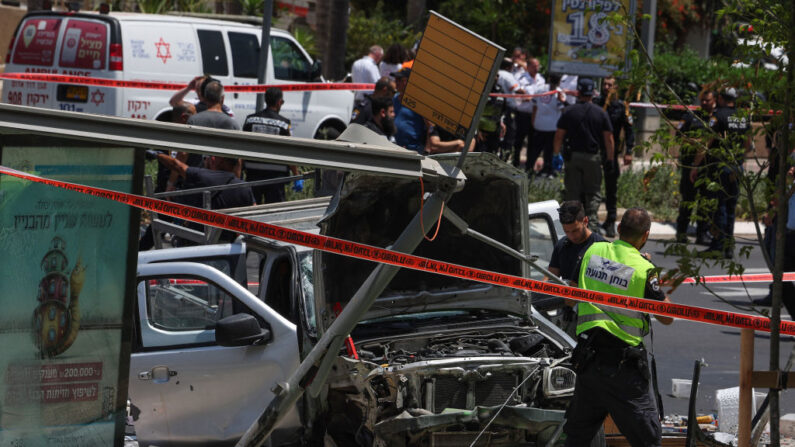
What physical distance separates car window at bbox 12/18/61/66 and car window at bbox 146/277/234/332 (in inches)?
375

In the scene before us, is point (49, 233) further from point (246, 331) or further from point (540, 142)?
point (540, 142)

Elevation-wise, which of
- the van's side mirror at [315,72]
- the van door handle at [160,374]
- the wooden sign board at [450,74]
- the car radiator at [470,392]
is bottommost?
the van door handle at [160,374]

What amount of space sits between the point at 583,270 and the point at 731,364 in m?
4.43

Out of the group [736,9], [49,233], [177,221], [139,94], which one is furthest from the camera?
[139,94]

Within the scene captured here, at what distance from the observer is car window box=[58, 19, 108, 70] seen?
15281 millimetres

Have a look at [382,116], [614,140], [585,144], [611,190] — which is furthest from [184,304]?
[614,140]

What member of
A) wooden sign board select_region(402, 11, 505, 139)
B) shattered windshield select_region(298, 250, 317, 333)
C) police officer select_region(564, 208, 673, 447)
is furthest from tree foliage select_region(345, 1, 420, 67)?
wooden sign board select_region(402, 11, 505, 139)

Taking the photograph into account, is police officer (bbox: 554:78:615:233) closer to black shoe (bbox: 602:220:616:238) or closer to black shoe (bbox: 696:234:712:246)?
black shoe (bbox: 602:220:616:238)

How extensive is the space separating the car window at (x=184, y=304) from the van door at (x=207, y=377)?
0.54 ft

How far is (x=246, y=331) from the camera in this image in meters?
6.22

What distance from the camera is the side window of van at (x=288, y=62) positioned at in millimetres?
17656

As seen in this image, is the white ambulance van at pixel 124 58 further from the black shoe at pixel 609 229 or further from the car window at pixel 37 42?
the black shoe at pixel 609 229

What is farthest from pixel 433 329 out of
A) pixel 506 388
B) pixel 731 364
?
pixel 731 364

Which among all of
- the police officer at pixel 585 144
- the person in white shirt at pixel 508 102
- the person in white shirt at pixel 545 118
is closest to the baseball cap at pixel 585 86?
the police officer at pixel 585 144
